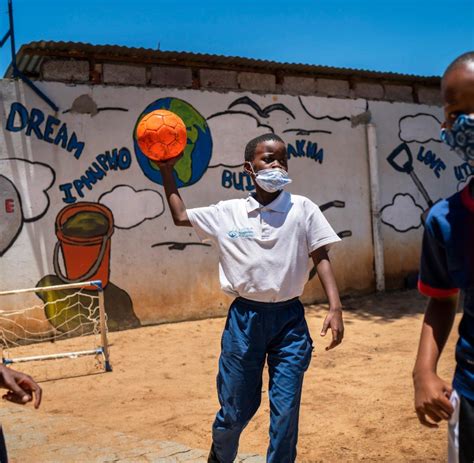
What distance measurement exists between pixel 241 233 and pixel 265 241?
14cm

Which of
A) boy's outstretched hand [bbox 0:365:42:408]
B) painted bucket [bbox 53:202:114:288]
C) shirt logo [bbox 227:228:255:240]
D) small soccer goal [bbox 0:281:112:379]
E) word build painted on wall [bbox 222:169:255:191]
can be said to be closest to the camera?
boy's outstretched hand [bbox 0:365:42:408]

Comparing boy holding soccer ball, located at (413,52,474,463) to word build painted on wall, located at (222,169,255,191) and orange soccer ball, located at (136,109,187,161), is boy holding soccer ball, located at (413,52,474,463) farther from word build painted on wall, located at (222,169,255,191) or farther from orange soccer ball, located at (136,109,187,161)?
word build painted on wall, located at (222,169,255,191)

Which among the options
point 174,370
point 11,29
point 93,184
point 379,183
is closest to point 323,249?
point 174,370

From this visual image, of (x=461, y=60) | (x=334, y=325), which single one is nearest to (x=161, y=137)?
(x=334, y=325)

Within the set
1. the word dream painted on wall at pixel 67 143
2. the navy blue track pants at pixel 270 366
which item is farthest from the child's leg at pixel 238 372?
the word dream painted on wall at pixel 67 143

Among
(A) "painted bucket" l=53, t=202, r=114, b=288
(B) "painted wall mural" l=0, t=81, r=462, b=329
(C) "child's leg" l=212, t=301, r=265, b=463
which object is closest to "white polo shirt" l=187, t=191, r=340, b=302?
(C) "child's leg" l=212, t=301, r=265, b=463

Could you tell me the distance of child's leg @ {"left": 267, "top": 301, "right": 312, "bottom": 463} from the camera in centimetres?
→ 283

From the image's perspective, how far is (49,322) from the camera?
23.9 feet

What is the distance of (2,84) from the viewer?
23.1 feet

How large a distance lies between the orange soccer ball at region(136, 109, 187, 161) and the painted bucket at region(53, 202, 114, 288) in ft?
13.9

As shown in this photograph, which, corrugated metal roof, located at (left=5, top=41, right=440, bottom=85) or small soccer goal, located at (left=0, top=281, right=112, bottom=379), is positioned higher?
corrugated metal roof, located at (left=5, top=41, right=440, bottom=85)

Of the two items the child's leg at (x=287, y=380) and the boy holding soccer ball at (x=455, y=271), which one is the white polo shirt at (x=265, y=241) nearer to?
the child's leg at (x=287, y=380)

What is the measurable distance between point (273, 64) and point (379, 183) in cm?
271

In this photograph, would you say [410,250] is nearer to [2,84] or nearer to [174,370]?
[174,370]
